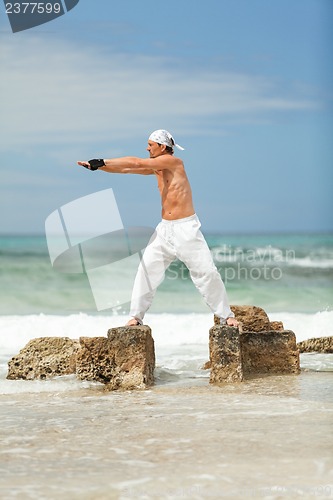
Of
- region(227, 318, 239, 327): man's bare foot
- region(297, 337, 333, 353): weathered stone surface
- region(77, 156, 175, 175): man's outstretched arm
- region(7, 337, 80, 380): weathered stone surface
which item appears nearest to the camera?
region(77, 156, 175, 175): man's outstretched arm

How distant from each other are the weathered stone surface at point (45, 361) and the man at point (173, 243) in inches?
32.8

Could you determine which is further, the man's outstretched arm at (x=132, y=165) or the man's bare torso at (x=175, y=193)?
the man's bare torso at (x=175, y=193)

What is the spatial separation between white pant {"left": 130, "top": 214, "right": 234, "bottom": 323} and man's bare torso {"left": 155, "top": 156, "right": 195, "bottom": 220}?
56 mm

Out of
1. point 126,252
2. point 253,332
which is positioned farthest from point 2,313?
point 253,332

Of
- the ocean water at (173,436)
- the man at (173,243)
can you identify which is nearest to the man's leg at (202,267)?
the man at (173,243)

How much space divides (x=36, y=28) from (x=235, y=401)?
33.4 m

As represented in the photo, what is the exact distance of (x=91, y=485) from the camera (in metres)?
3.40

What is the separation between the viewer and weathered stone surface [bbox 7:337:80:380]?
6.81 meters

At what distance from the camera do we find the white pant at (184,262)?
6266 mm

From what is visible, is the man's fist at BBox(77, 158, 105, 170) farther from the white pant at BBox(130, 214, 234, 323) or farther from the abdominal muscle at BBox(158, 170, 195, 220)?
→ the white pant at BBox(130, 214, 234, 323)

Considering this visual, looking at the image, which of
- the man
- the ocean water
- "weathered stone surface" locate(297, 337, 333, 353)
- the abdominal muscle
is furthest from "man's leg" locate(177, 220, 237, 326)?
"weathered stone surface" locate(297, 337, 333, 353)

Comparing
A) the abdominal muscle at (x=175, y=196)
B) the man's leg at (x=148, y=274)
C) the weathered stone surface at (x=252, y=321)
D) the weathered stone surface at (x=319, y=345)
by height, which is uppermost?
the abdominal muscle at (x=175, y=196)

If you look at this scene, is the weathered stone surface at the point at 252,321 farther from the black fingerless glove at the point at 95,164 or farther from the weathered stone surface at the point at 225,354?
the black fingerless glove at the point at 95,164

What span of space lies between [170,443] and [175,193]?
2.62 metres
